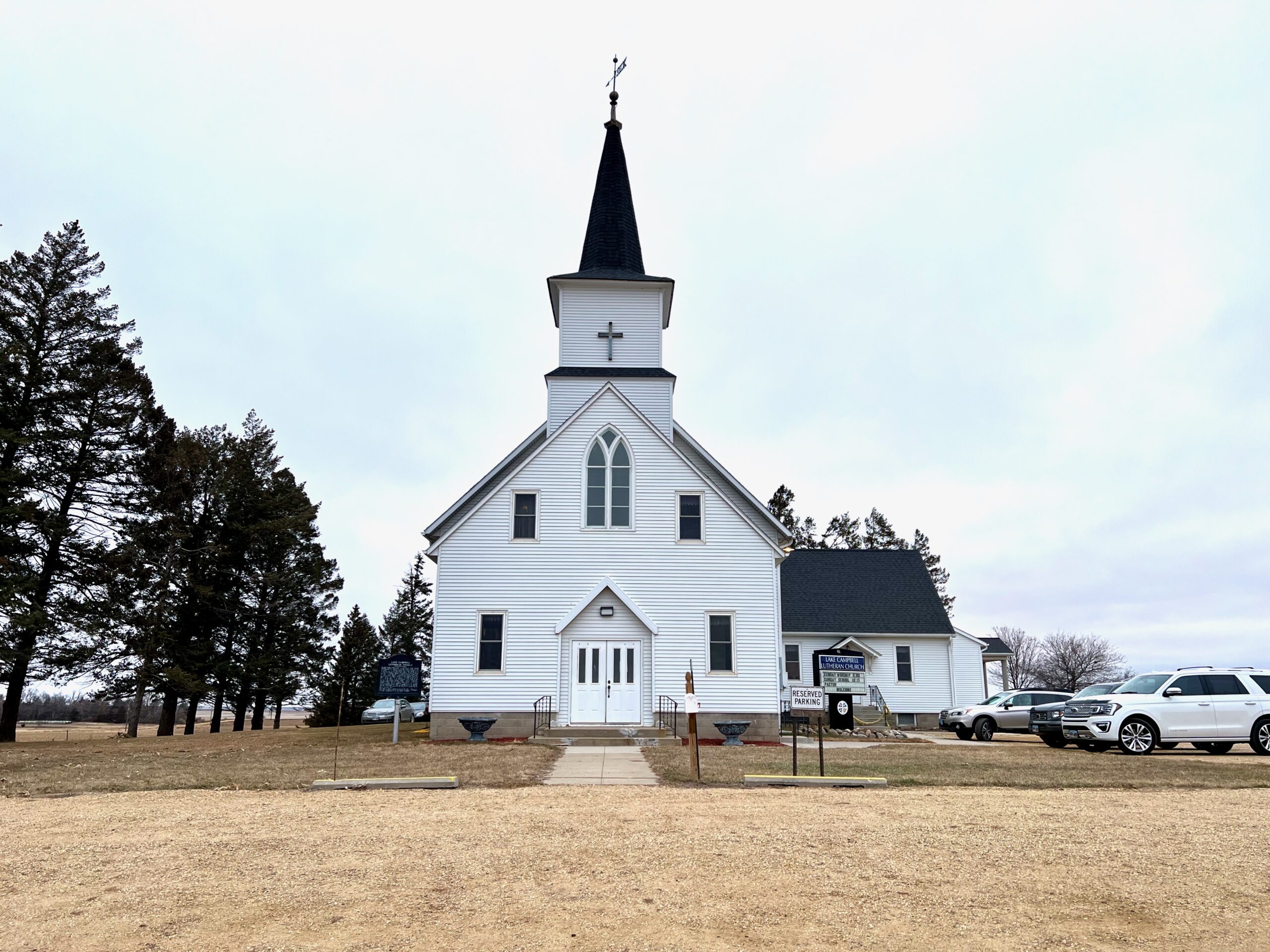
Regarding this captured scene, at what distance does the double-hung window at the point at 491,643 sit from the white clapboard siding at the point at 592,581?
0.63 ft

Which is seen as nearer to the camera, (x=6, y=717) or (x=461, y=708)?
(x=461, y=708)

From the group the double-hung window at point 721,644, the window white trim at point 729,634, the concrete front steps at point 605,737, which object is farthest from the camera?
the double-hung window at point 721,644

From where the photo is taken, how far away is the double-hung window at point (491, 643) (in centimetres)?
2322

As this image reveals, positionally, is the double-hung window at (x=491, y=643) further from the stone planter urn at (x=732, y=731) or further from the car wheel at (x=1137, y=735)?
the car wheel at (x=1137, y=735)

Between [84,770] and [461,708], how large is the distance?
9025mm

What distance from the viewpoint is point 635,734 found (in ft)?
71.2

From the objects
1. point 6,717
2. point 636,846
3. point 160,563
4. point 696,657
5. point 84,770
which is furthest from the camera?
point 160,563

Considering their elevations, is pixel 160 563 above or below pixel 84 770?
above

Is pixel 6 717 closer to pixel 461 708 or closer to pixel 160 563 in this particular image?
pixel 160 563

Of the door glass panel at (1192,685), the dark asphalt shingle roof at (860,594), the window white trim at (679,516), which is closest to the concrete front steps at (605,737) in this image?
the window white trim at (679,516)

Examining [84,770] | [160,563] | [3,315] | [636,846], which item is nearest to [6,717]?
[160,563]

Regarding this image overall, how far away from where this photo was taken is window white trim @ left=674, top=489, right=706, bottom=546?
24.3 m

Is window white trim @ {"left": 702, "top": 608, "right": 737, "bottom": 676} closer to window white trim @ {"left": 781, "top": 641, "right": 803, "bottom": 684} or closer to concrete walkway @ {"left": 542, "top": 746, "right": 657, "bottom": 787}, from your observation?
concrete walkway @ {"left": 542, "top": 746, "right": 657, "bottom": 787}

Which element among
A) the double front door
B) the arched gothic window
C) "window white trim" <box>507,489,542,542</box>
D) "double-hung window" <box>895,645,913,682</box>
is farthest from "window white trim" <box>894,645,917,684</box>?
"window white trim" <box>507,489,542,542</box>
